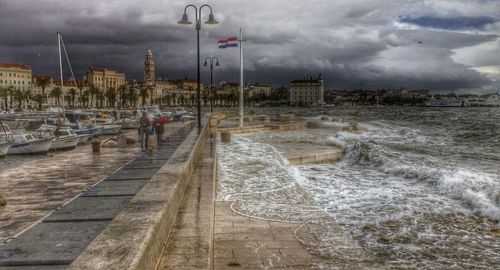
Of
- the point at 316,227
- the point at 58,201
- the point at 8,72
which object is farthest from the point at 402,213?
the point at 8,72

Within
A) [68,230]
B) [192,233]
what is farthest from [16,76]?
[192,233]

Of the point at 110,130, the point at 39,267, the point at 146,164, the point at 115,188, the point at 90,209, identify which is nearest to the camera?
the point at 39,267

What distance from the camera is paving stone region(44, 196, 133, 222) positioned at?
21.0 ft

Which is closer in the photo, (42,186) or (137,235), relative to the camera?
(137,235)

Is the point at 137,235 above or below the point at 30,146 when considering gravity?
above

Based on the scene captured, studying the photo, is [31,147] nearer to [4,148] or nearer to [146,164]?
[4,148]

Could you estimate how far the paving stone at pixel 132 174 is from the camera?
9.99m

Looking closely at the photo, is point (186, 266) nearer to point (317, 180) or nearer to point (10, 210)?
point (10, 210)

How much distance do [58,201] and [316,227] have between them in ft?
16.1

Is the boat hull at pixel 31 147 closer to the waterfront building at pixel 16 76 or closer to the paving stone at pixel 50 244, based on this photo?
the paving stone at pixel 50 244

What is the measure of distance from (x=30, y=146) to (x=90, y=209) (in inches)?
648

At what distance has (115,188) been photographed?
8711 millimetres

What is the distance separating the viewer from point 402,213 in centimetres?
920

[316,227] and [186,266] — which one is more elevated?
[186,266]
